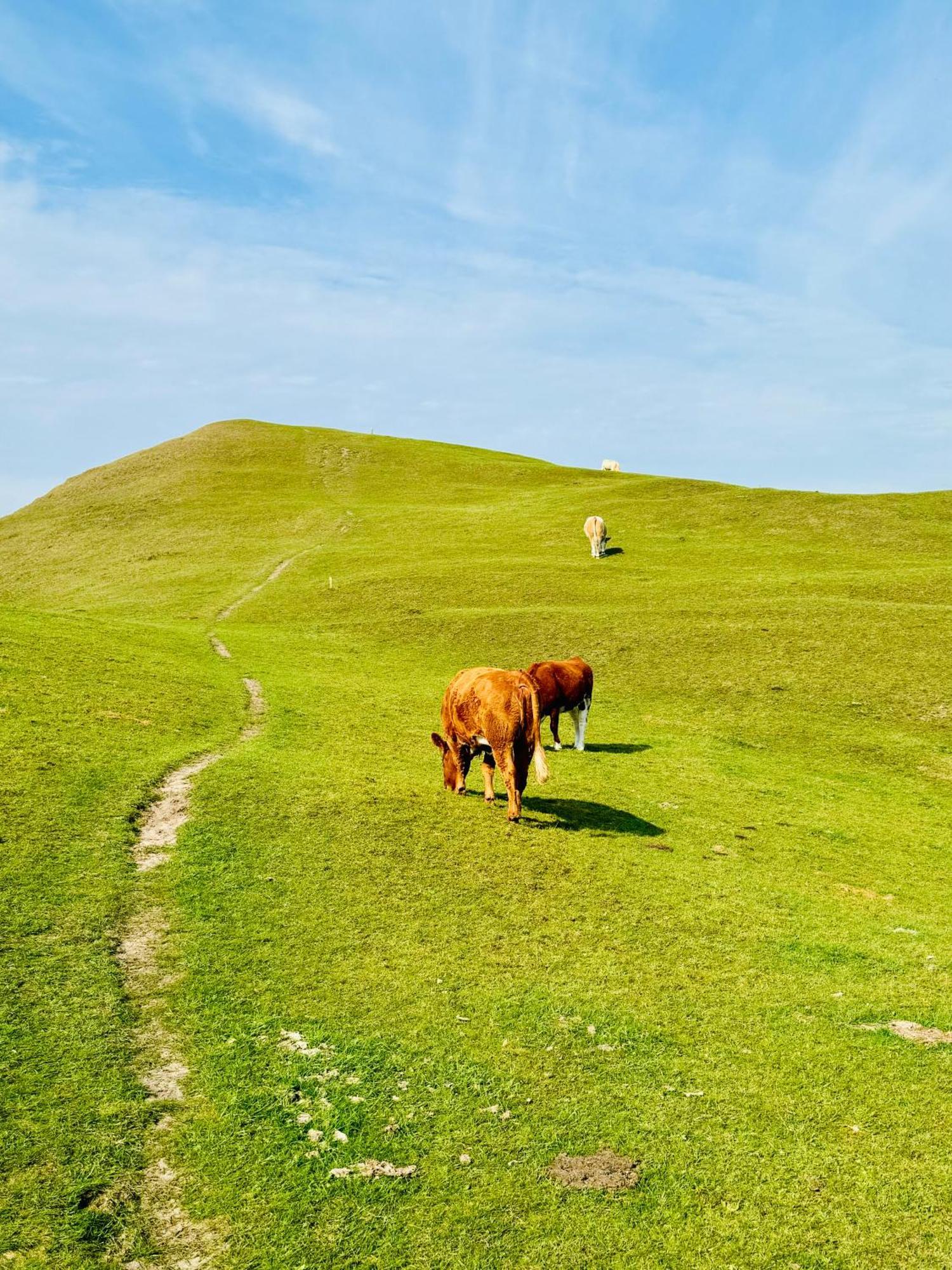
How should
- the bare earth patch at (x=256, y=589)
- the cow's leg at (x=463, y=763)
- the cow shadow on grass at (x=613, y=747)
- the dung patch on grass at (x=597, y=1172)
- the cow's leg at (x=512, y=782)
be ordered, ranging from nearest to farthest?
1. the dung patch on grass at (x=597, y=1172)
2. the cow's leg at (x=512, y=782)
3. the cow's leg at (x=463, y=763)
4. the cow shadow on grass at (x=613, y=747)
5. the bare earth patch at (x=256, y=589)

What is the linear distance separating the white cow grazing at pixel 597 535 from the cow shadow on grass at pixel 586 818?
34.9 meters

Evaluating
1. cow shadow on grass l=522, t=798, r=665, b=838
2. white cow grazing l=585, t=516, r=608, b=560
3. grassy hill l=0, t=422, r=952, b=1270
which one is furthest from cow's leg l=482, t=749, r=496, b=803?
white cow grazing l=585, t=516, r=608, b=560

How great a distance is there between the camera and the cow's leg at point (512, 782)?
574 inches

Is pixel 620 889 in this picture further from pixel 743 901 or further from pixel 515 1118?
pixel 515 1118

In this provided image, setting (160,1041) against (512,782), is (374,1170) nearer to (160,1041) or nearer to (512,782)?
(160,1041)

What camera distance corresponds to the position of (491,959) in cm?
1038

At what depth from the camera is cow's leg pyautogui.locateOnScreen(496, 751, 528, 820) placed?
47.8 ft

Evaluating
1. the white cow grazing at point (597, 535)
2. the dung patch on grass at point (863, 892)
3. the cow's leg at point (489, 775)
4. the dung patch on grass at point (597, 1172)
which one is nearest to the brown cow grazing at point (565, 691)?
the cow's leg at point (489, 775)

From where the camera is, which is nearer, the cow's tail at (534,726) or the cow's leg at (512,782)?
the cow's tail at (534,726)

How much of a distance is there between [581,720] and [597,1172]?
52.5ft

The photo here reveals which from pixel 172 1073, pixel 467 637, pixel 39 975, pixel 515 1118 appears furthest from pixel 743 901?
pixel 467 637

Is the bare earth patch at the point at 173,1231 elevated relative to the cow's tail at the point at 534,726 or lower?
lower

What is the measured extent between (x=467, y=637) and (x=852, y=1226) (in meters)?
30.1

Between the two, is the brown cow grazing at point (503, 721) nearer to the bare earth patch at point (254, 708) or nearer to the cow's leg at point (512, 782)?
the cow's leg at point (512, 782)
